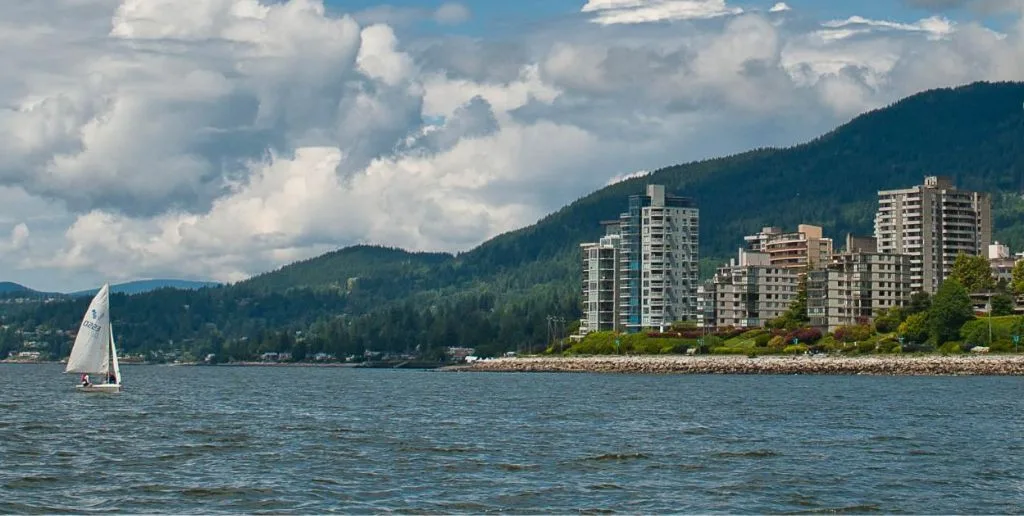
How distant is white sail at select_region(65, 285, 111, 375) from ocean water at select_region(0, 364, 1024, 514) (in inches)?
247

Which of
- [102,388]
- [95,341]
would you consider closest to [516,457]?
[95,341]

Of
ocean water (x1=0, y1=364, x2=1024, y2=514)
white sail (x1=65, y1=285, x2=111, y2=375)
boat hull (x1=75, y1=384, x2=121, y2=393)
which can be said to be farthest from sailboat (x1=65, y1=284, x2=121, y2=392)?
ocean water (x1=0, y1=364, x2=1024, y2=514)

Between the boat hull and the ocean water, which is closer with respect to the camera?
the ocean water

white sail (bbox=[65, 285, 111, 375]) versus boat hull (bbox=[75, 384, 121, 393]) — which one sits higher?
white sail (bbox=[65, 285, 111, 375])

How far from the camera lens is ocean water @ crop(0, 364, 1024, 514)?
50406 millimetres

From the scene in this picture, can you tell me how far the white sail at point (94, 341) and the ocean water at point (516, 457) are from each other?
6269 millimetres

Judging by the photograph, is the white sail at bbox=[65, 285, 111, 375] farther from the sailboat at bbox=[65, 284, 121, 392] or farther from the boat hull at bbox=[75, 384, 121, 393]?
the boat hull at bbox=[75, 384, 121, 393]

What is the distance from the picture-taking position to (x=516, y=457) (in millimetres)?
64750

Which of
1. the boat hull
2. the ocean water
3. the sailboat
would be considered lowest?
the ocean water

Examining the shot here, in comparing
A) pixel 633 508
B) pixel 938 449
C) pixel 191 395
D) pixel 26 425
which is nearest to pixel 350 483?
pixel 633 508

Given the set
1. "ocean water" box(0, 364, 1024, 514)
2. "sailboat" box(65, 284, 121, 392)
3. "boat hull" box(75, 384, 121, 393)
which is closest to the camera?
"ocean water" box(0, 364, 1024, 514)

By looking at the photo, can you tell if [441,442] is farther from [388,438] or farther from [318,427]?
[318,427]

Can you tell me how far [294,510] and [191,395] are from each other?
91568mm

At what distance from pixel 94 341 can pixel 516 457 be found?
2483 inches
